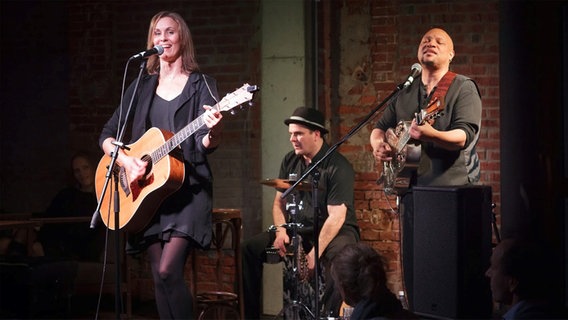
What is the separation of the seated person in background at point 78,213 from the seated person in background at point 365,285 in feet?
11.4

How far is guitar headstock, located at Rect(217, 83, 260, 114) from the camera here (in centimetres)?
465

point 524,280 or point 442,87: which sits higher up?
point 442,87

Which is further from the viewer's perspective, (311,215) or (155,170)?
(311,215)

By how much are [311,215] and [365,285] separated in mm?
2236

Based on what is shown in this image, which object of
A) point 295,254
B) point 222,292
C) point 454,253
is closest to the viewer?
point 454,253

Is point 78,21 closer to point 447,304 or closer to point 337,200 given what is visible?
point 337,200

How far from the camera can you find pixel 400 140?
5.65m

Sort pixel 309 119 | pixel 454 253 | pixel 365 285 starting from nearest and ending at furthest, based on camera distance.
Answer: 1. pixel 365 285
2. pixel 454 253
3. pixel 309 119

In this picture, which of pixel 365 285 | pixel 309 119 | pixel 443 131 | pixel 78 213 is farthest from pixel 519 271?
pixel 78 213

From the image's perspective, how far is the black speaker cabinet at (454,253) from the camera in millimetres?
4473

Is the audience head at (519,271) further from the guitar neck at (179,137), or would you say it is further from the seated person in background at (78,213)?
the seated person in background at (78,213)

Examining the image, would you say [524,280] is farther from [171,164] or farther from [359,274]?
[171,164]

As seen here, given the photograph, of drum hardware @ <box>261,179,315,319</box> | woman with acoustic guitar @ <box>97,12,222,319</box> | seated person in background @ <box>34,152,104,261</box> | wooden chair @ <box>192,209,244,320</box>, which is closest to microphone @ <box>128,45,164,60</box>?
woman with acoustic guitar @ <box>97,12,222,319</box>

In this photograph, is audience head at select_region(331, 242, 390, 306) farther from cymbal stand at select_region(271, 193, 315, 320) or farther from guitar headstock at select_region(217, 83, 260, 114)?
cymbal stand at select_region(271, 193, 315, 320)
